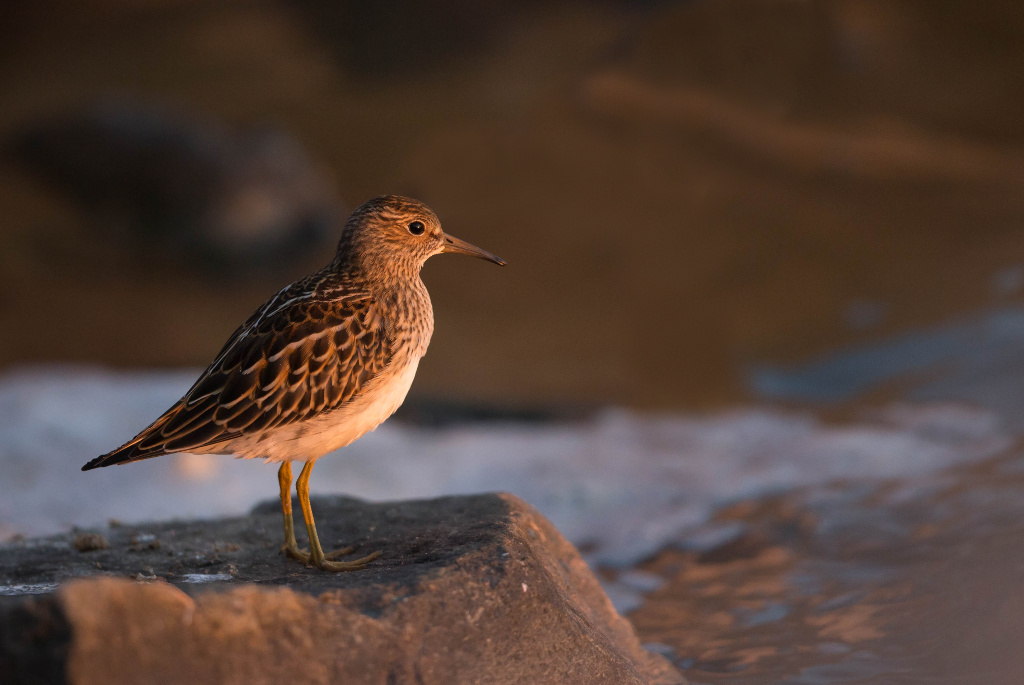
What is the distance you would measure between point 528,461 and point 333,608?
20.8 ft

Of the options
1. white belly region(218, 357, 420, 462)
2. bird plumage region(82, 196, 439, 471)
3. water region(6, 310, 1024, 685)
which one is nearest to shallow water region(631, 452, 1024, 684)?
water region(6, 310, 1024, 685)

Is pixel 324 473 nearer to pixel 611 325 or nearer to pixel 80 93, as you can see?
pixel 611 325

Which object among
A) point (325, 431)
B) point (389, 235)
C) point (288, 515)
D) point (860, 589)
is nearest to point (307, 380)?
point (325, 431)

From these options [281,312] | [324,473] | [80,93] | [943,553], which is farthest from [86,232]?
[943,553]

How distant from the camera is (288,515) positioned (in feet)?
14.6

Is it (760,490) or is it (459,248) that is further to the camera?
(760,490)

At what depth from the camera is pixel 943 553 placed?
6590 millimetres

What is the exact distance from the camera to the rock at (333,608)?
9.32 ft

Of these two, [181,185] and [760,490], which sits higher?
[181,185]

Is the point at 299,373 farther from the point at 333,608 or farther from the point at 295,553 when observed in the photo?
the point at 333,608

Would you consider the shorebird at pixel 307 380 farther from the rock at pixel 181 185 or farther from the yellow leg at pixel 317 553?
the rock at pixel 181 185

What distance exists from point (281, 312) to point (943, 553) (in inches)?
189

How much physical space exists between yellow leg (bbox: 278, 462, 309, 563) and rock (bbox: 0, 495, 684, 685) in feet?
0.23

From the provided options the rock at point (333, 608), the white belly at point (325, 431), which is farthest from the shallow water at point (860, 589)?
the white belly at point (325, 431)
